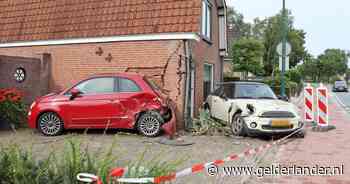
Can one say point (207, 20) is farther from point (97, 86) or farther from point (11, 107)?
point (11, 107)

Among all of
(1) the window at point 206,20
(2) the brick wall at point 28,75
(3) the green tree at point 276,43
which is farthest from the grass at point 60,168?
(3) the green tree at point 276,43

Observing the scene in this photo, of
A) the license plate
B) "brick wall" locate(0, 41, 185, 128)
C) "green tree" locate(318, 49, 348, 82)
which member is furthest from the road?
"green tree" locate(318, 49, 348, 82)

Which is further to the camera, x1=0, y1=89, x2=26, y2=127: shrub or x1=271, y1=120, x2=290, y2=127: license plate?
x1=0, y1=89, x2=26, y2=127: shrub

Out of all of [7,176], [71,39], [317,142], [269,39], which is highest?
[269,39]

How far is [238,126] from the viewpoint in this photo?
31.1ft

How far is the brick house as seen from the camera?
10469mm

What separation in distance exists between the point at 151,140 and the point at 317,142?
4.15m

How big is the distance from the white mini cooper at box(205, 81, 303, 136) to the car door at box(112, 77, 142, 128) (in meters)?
2.61

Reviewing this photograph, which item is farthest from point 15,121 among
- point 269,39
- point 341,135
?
point 269,39

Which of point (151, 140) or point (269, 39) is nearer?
point (151, 140)

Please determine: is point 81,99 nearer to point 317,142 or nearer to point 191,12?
point 191,12

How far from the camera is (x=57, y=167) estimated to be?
348cm

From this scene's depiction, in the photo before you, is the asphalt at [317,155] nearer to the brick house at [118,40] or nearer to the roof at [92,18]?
the brick house at [118,40]

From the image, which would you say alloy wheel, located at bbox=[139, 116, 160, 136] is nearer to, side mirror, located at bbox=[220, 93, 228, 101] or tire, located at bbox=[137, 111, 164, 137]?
tire, located at bbox=[137, 111, 164, 137]
